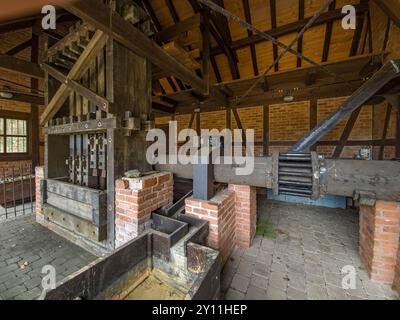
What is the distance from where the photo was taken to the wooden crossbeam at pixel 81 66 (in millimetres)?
2135

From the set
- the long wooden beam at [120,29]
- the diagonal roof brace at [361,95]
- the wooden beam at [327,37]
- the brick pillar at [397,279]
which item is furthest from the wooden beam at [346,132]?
the long wooden beam at [120,29]

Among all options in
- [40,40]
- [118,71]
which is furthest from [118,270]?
[40,40]

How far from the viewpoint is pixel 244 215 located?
2.38 meters

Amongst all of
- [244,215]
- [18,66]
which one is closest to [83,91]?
[18,66]

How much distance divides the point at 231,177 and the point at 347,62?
311cm

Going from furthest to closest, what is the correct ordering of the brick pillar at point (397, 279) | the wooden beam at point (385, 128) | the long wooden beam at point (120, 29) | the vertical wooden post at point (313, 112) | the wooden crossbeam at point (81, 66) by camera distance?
the vertical wooden post at point (313, 112) → the wooden beam at point (385, 128) → the wooden crossbeam at point (81, 66) → the brick pillar at point (397, 279) → the long wooden beam at point (120, 29)

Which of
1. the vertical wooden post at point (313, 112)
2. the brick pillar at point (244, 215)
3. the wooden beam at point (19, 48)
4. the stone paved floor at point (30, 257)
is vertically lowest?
the stone paved floor at point (30, 257)

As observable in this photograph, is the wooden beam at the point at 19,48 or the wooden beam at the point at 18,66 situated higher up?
the wooden beam at the point at 19,48

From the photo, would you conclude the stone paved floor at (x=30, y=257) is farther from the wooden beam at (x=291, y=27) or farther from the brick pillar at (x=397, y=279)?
the wooden beam at (x=291, y=27)

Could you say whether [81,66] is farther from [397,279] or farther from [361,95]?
[397,279]

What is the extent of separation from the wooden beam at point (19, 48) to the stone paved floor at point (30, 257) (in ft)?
15.4

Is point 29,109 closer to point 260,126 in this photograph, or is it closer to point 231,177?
point 231,177

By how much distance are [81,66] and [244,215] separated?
2.94 metres

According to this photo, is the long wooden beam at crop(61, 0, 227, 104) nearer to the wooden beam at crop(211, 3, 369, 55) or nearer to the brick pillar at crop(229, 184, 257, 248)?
the brick pillar at crop(229, 184, 257, 248)
